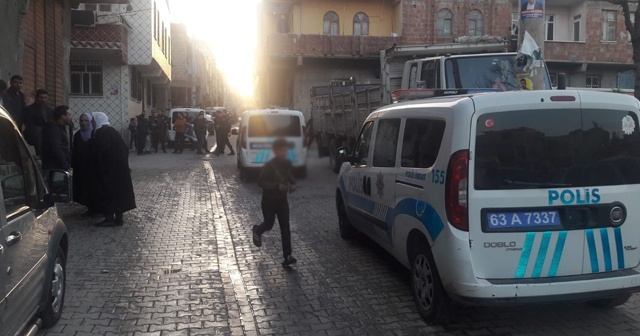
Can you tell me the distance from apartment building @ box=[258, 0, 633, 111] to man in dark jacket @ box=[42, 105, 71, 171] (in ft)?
57.6

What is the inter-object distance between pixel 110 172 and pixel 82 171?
90cm

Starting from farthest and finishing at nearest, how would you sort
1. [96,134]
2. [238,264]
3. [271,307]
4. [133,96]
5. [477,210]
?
[133,96] → [96,134] → [238,264] → [271,307] → [477,210]

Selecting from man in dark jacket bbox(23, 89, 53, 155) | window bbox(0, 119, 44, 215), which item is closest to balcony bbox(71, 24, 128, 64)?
man in dark jacket bbox(23, 89, 53, 155)

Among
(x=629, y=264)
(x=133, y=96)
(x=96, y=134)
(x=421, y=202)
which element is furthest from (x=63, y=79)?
(x=629, y=264)

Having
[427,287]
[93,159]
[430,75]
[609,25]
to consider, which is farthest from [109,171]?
[609,25]

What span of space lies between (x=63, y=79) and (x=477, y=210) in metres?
15.4

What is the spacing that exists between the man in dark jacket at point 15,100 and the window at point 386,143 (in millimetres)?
6629

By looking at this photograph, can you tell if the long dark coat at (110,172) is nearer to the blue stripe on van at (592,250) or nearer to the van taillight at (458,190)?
the van taillight at (458,190)

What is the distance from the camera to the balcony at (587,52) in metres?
29.0

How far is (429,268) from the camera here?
16.1ft

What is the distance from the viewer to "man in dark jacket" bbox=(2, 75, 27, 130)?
996cm

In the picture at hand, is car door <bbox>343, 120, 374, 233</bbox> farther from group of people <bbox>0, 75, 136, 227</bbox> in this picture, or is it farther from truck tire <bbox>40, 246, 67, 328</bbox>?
group of people <bbox>0, 75, 136, 227</bbox>

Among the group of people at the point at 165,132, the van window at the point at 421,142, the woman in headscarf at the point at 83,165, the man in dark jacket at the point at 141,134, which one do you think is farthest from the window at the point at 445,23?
the van window at the point at 421,142

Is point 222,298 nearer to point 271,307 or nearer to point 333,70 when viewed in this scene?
point 271,307
